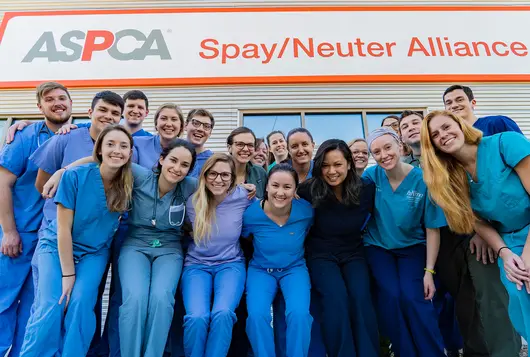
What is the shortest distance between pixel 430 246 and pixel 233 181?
4.96 ft

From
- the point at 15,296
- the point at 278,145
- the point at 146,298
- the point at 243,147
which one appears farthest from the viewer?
the point at 278,145

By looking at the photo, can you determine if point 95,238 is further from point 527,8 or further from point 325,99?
point 527,8

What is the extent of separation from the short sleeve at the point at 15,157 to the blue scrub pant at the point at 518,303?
354 centimetres

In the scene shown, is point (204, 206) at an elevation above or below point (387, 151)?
below

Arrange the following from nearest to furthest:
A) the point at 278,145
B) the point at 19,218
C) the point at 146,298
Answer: the point at 146,298
the point at 19,218
the point at 278,145

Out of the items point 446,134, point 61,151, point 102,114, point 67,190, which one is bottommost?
point 67,190

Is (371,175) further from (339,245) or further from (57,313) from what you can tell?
(57,313)

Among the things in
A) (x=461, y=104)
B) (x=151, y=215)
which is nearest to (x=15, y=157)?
(x=151, y=215)

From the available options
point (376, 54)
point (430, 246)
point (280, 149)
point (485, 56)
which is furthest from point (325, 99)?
point (430, 246)

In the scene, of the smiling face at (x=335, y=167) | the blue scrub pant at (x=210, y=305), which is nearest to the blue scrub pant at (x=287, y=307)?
the blue scrub pant at (x=210, y=305)

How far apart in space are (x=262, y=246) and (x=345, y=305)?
69cm

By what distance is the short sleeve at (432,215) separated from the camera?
2.30 m

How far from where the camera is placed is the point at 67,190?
6.80 feet

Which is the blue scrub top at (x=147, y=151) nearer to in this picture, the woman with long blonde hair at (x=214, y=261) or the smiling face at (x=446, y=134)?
the woman with long blonde hair at (x=214, y=261)
